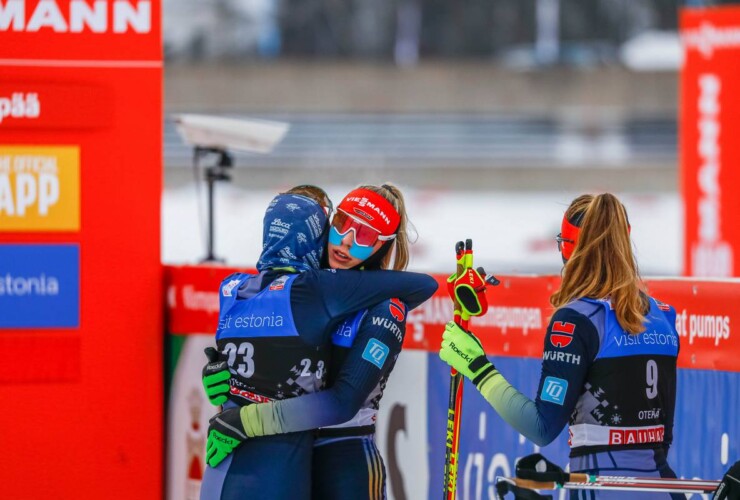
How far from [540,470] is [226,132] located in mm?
3343

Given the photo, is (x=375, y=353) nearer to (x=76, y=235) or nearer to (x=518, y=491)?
(x=518, y=491)

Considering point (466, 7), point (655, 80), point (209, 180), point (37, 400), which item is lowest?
point (37, 400)

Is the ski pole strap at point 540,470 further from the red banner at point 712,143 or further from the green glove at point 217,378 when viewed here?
the red banner at point 712,143

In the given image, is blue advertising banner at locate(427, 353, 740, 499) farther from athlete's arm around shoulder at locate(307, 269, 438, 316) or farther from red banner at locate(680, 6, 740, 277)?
red banner at locate(680, 6, 740, 277)

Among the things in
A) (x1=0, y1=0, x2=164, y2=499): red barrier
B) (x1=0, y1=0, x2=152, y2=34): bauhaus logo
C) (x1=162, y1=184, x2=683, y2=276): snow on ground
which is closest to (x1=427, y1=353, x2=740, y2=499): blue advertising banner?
(x1=0, y1=0, x2=164, y2=499): red barrier

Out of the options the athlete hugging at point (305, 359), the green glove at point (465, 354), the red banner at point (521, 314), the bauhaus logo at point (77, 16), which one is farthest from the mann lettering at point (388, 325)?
the bauhaus logo at point (77, 16)

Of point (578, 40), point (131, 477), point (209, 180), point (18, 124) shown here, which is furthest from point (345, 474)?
point (578, 40)

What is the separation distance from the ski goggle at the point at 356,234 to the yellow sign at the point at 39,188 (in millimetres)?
1902

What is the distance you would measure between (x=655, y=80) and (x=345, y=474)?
18643mm

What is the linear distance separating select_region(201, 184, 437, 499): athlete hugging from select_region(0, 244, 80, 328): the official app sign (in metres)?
1.76

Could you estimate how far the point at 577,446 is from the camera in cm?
348

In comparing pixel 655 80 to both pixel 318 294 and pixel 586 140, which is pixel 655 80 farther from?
pixel 318 294

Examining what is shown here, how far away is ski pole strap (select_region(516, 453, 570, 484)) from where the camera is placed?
3365 millimetres

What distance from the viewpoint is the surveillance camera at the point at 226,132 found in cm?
617
